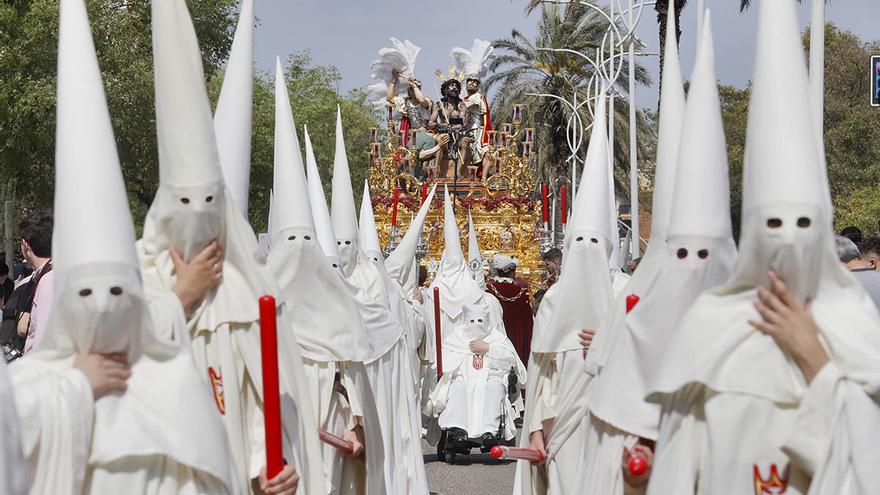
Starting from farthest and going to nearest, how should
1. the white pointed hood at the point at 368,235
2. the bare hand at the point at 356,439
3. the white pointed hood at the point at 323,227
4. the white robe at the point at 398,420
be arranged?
the white pointed hood at the point at 368,235, the white robe at the point at 398,420, the white pointed hood at the point at 323,227, the bare hand at the point at 356,439

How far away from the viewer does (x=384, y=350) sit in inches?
391

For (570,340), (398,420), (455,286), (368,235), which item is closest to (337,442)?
(570,340)

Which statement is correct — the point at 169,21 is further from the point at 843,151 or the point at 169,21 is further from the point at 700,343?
the point at 843,151

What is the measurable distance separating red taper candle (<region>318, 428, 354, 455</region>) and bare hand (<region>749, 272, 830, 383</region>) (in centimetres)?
333

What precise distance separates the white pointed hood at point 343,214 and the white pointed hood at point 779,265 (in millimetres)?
6063

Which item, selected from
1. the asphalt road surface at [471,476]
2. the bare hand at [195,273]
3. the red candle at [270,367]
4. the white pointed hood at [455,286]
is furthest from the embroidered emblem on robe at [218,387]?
the white pointed hood at [455,286]

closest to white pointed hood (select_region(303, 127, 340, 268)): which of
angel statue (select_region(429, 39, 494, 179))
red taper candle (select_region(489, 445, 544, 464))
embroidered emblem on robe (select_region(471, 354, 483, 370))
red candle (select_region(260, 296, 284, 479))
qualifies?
red taper candle (select_region(489, 445, 544, 464))

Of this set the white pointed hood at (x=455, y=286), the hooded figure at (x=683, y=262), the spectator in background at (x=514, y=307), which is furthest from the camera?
the spectator in background at (x=514, y=307)

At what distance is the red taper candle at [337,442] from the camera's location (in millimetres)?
7430

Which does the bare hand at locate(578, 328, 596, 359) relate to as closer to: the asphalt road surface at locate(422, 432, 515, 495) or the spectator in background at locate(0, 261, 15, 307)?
the asphalt road surface at locate(422, 432, 515, 495)

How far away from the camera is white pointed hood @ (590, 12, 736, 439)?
516 cm

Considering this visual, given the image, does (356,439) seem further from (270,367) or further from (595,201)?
(270,367)

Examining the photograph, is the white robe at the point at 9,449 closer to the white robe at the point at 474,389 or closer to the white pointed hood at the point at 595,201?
the white pointed hood at the point at 595,201

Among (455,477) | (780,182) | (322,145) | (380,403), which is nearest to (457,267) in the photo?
(455,477)
